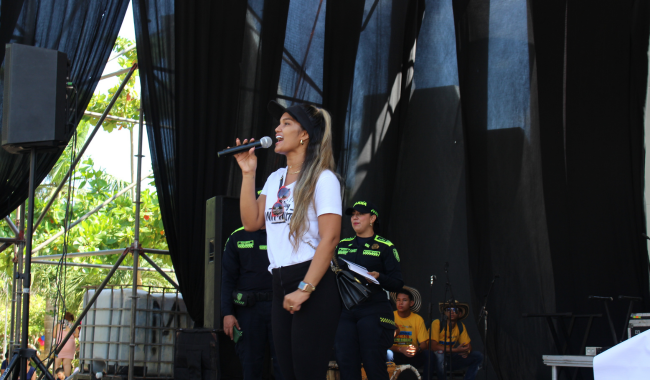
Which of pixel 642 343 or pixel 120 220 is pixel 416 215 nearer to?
pixel 642 343

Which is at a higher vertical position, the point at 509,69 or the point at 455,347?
the point at 509,69

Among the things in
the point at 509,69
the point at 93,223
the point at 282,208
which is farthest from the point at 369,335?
the point at 93,223

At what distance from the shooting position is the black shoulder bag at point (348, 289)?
5.82 ft

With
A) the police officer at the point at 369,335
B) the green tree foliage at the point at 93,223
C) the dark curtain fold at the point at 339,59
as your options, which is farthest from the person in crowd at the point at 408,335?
the green tree foliage at the point at 93,223

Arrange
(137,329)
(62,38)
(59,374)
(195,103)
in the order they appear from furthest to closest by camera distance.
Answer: (59,374), (195,103), (137,329), (62,38)

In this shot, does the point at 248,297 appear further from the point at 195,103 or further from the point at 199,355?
the point at 195,103

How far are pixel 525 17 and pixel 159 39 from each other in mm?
3107

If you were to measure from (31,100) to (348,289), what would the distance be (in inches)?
79.1

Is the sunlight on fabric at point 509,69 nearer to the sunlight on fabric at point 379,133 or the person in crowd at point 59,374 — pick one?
the sunlight on fabric at point 379,133

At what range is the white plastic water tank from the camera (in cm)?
453

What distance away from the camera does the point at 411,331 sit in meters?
4.84

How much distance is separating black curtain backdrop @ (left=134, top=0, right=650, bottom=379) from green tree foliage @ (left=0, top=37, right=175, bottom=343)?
4.23 metres

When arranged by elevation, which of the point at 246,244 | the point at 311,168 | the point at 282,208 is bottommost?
the point at 246,244

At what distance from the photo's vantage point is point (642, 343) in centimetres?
75
